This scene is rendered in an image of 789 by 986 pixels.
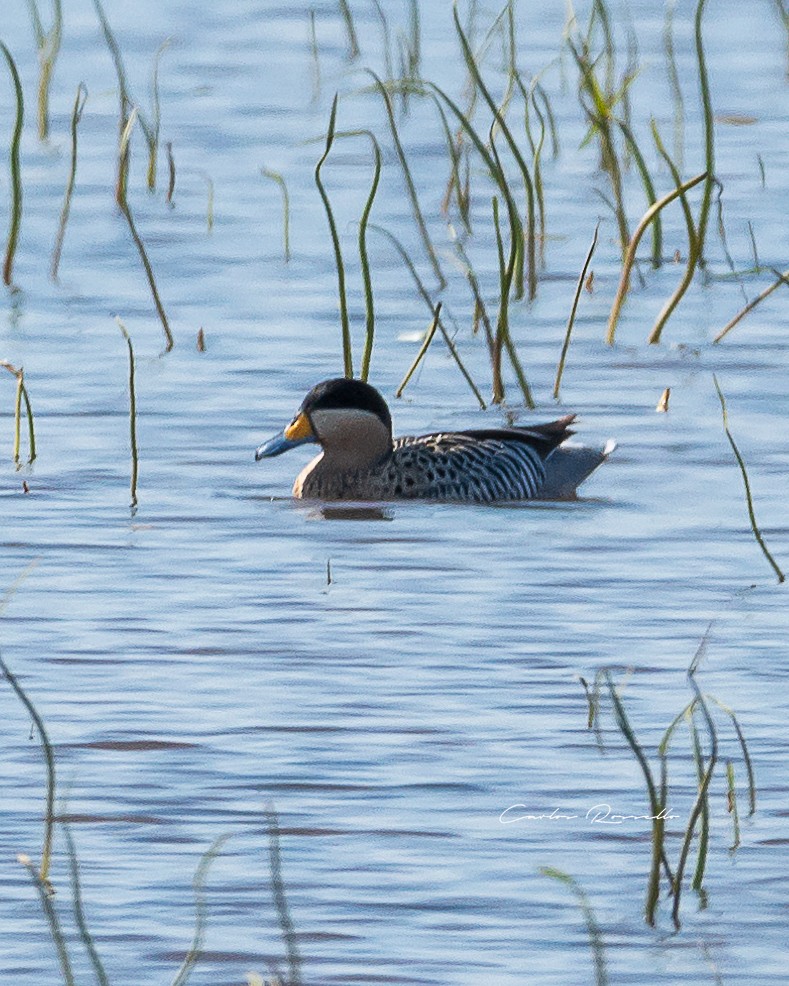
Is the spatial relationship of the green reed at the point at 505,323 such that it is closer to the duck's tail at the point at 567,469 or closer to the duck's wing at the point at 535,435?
the duck's wing at the point at 535,435

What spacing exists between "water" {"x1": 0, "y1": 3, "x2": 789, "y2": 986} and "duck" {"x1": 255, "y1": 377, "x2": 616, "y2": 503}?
13 centimetres

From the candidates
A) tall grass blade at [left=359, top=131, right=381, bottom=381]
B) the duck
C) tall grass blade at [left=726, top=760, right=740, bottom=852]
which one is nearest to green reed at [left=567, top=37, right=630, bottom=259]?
tall grass blade at [left=359, top=131, right=381, bottom=381]

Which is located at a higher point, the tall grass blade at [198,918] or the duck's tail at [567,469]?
the tall grass blade at [198,918]

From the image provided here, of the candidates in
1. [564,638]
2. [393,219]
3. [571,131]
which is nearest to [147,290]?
[393,219]

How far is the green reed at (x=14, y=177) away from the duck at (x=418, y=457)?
178 cm

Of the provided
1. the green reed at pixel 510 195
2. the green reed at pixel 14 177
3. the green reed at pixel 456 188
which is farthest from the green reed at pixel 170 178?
the green reed at pixel 510 195

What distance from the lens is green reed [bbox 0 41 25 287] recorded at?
1098 cm

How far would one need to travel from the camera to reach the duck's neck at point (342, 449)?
385 inches

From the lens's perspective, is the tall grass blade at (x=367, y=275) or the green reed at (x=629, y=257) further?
the green reed at (x=629, y=257)

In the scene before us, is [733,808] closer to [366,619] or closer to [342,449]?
[366,619]

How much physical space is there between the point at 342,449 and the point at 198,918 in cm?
505

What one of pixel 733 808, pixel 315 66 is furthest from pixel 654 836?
pixel 315 66

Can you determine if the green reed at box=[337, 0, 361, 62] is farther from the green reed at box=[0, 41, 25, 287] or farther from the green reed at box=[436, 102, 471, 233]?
the green reed at box=[0, 41, 25, 287]

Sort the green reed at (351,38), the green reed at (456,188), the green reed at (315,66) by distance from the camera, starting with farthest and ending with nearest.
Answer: the green reed at (351,38)
the green reed at (315,66)
the green reed at (456,188)
